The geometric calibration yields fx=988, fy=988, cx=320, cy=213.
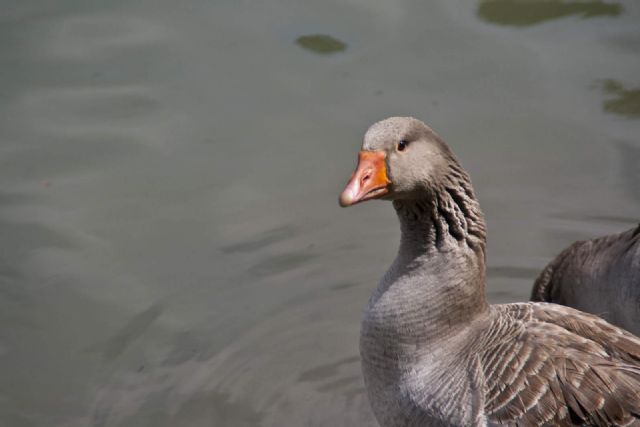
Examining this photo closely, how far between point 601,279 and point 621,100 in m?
2.75

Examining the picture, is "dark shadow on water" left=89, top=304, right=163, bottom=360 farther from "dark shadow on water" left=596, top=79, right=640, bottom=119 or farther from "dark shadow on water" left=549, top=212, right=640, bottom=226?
"dark shadow on water" left=596, top=79, right=640, bottom=119

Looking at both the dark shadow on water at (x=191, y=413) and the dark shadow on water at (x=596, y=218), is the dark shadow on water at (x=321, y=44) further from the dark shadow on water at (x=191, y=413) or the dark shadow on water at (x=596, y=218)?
the dark shadow on water at (x=191, y=413)

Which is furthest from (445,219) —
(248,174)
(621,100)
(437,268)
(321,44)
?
(321,44)

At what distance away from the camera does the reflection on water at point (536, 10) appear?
8602mm

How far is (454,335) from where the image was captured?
4.39 m

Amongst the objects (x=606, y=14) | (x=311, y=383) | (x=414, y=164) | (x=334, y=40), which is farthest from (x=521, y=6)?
(x=414, y=164)

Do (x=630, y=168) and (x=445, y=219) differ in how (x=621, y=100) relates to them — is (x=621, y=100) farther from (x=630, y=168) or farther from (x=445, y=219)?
(x=445, y=219)

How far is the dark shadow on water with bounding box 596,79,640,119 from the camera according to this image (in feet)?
25.0

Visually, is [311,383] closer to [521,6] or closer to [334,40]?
[334,40]

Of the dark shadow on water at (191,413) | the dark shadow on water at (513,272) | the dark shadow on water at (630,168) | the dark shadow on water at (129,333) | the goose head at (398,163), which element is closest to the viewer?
the goose head at (398,163)

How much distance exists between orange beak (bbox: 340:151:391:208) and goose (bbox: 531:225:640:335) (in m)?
1.71

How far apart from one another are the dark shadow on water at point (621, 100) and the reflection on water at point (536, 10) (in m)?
0.99

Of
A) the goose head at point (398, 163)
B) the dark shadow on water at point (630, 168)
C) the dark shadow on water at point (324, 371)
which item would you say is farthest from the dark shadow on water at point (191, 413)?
the dark shadow on water at point (630, 168)

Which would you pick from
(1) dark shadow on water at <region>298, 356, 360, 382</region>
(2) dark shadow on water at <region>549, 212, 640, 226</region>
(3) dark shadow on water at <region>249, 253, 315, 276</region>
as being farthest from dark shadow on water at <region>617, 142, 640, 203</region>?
(1) dark shadow on water at <region>298, 356, 360, 382</region>
